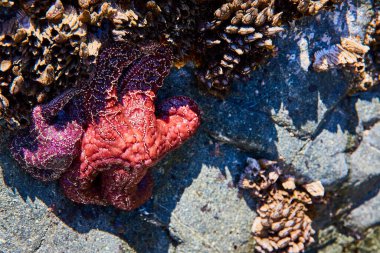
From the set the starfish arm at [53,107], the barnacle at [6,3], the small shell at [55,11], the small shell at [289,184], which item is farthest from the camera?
the small shell at [289,184]

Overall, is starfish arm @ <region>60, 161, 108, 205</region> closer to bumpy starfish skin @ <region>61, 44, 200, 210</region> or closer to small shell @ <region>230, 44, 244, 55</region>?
bumpy starfish skin @ <region>61, 44, 200, 210</region>

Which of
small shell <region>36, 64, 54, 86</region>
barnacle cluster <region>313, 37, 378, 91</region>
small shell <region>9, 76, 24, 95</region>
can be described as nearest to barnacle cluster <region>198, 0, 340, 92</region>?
barnacle cluster <region>313, 37, 378, 91</region>

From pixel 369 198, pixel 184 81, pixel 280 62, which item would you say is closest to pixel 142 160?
pixel 184 81

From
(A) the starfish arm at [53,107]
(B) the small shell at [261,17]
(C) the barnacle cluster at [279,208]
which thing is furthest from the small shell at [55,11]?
(C) the barnacle cluster at [279,208]

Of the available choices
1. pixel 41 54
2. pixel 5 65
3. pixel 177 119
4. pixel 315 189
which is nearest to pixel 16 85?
pixel 5 65

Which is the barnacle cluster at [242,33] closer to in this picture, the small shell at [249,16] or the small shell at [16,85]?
the small shell at [249,16]

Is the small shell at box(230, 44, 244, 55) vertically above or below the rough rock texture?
above

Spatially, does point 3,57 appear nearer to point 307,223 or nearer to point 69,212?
point 69,212
